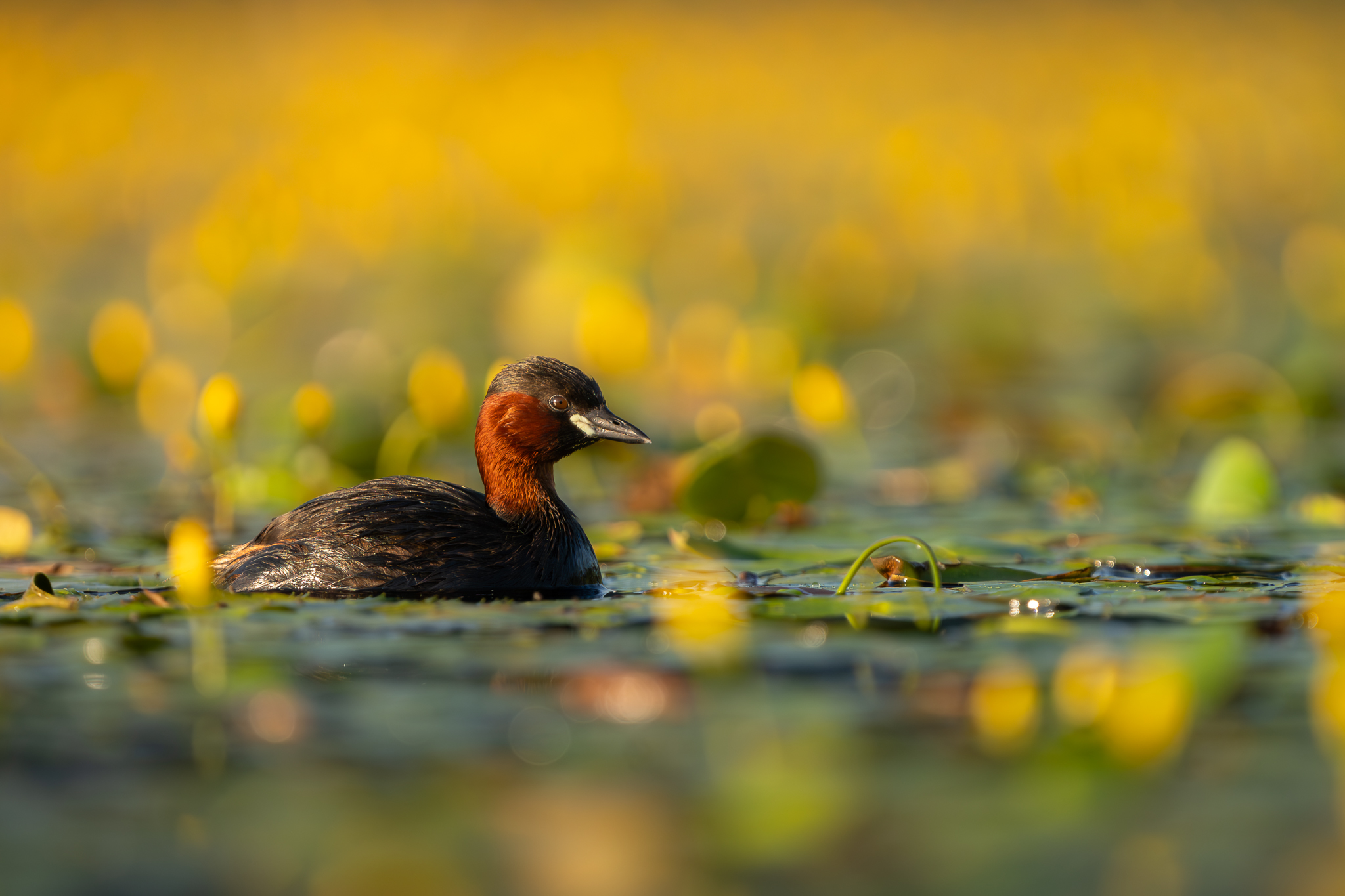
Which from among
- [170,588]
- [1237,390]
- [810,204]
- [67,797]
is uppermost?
[810,204]

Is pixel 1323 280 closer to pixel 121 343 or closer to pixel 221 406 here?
pixel 121 343

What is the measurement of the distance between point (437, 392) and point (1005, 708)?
4.57m

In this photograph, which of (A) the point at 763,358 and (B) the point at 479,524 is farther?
(A) the point at 763,358

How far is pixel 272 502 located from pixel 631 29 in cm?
2215

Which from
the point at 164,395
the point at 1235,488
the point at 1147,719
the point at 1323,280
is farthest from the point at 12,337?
the point at 1323,280

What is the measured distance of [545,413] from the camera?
6.80 metres

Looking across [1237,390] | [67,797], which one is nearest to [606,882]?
[67,797]

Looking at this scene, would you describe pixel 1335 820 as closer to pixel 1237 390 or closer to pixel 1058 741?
pixel 1058 741

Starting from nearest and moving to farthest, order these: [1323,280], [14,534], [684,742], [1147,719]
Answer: [1147,719] → [684,742] → [14,534] → [1323,280]

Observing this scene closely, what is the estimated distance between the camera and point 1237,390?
9.58 meters

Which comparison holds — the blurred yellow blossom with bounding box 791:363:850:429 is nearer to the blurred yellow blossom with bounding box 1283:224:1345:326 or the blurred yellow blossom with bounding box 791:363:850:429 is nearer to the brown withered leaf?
the brown withered leaf

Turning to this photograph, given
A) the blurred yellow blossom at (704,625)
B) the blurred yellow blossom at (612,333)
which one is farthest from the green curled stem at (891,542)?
the blurred yellow blossom at (612,333)

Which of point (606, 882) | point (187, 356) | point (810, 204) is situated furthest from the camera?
point (810, 204)

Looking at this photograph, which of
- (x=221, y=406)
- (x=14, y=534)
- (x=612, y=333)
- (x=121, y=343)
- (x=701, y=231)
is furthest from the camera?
(x=701, y=231)
